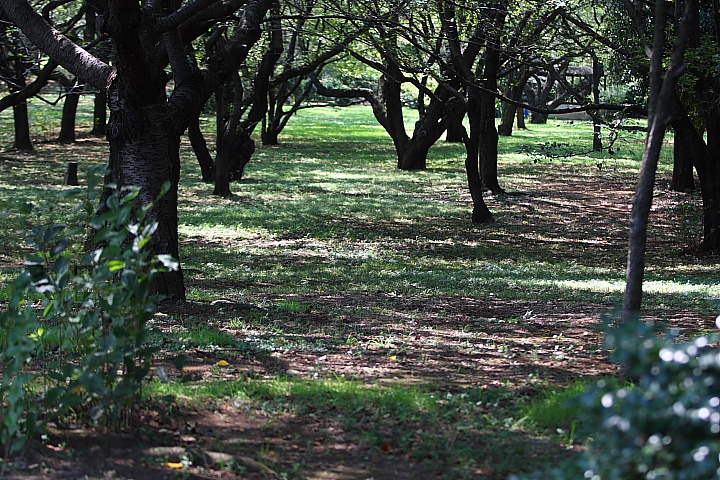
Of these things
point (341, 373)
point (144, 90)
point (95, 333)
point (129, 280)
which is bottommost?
point (341, 373)

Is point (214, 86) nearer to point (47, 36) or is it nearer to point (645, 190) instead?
point (47, 36)

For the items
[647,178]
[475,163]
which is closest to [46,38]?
[647,178]

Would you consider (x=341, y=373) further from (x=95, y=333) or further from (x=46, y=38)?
(x=46, y=38)

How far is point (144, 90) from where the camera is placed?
750 cm

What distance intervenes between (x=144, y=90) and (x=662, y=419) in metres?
6.13

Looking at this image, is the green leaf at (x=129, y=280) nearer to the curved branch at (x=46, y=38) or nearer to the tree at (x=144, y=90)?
the tree at (x=144, y=90)

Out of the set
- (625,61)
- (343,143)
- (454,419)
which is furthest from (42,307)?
(343,143)

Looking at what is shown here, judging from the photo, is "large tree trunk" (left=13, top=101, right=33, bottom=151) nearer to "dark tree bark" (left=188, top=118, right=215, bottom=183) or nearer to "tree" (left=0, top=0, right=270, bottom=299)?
"dark tree bark" (left=188, top=118, right=215, bottom=183)

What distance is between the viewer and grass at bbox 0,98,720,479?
4414 mm

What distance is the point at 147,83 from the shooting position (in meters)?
7.45

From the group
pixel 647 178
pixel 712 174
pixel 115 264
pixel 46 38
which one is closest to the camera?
pixel 115 264

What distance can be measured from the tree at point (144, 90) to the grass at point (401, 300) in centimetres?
92

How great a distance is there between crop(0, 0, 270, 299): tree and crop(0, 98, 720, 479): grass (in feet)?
3.03

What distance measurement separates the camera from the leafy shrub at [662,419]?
235 cm
